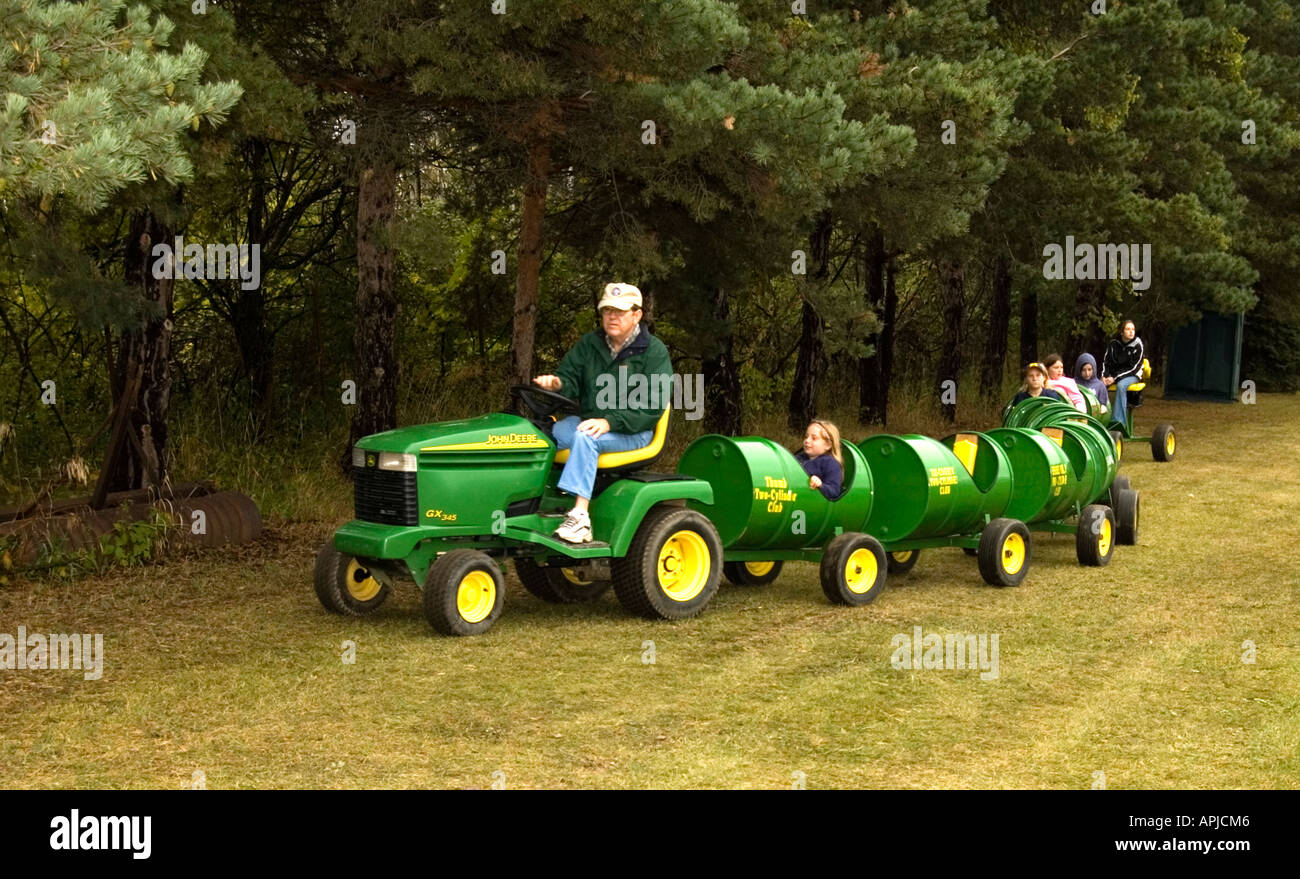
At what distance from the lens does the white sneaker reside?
31.7 ft

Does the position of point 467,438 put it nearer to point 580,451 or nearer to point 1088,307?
point 580,451

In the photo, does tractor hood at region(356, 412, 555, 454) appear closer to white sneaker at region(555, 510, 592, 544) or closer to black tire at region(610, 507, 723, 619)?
white sneaker at region(555, 510, 592, 544)

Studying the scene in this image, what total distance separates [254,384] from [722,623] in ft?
34.6

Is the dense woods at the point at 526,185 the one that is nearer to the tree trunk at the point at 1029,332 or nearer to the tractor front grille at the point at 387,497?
the tractor front grille at the point at 387,497

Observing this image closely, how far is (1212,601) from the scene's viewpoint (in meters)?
11.1

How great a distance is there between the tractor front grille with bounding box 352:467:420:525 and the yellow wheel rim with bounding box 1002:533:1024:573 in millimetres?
4780

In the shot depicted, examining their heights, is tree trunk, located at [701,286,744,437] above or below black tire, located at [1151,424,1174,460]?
above

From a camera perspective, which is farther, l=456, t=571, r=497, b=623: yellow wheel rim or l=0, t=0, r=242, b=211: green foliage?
l=456, t=571, r=497, b=623: yellow wheel rim

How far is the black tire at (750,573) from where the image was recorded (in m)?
11.7

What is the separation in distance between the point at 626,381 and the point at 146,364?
5.74 metres

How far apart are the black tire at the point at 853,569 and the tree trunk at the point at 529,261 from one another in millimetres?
5246

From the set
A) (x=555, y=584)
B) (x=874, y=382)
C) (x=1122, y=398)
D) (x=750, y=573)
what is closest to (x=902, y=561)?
(x=750, y=573)

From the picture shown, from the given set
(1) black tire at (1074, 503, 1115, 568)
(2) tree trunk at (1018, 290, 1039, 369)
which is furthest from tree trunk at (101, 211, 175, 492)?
(2) tree trunk at (1018, 290, 1039, 369)

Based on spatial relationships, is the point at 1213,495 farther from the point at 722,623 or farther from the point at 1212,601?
the point at 722,623
